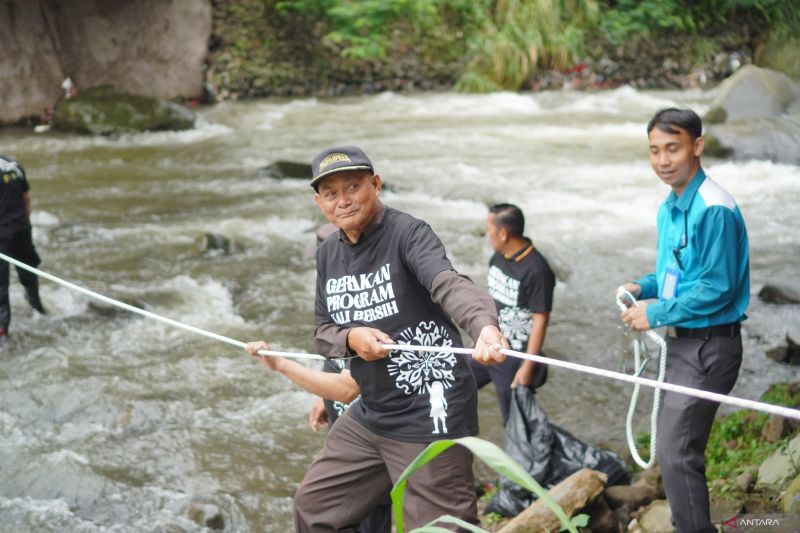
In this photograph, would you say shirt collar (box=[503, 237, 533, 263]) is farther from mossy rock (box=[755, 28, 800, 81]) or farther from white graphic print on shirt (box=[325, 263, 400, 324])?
mossy rock (box=[755, 28, 800, 81])

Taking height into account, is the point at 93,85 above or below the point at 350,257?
below

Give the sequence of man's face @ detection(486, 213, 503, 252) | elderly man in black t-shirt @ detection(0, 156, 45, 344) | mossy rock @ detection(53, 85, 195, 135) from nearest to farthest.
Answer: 1. man's face @ detection(486, 213, 503, 252)
2. elderly man in black t-shirt @ detection(0, 156, 45, 344)
3. mossy rock @ detection(53, 85, 195, 135)

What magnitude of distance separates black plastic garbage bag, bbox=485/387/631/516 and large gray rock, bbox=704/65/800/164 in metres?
9.13

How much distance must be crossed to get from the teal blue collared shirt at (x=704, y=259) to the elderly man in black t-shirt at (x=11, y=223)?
5454 mm

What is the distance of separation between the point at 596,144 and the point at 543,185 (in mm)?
2855

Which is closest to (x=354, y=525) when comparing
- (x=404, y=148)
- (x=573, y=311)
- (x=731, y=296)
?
(x=731, y=296)

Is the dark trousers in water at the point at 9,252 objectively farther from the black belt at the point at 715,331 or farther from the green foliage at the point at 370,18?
the green foliage at the point at 370,18

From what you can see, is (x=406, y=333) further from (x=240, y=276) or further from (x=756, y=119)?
(x=756, y=119)

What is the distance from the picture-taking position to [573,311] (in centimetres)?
789

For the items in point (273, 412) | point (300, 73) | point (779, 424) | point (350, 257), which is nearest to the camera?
point (350, 257)

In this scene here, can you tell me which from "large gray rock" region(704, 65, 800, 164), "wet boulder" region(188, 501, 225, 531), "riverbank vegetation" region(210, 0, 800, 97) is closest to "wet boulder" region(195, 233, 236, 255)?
"wet boulder" region(188, 501, 225, 531)

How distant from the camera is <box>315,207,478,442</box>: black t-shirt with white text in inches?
115

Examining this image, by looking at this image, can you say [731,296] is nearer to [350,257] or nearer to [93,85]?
[350,257]

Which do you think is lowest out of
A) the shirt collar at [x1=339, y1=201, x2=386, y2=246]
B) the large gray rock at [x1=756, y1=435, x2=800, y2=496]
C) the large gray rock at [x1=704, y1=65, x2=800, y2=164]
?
the large gray rock at [x1=756, y1=435, x2=800, y2=496]
